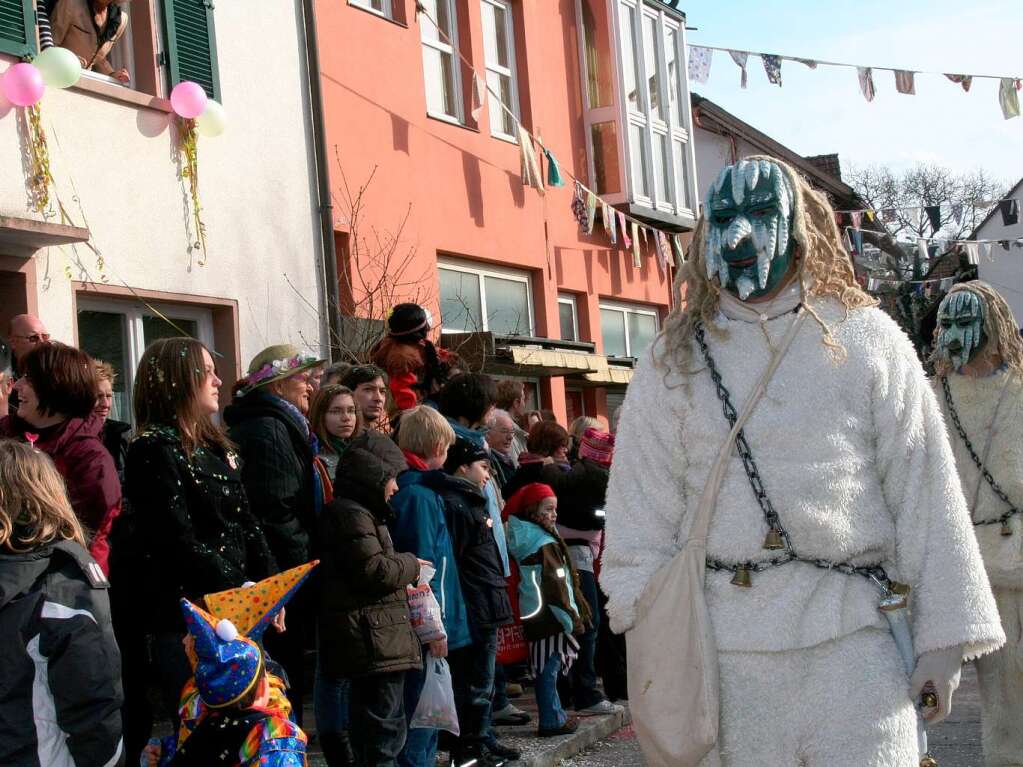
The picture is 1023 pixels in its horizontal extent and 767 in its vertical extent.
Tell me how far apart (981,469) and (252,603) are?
3.29m

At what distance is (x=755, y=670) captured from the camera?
11.5 feet

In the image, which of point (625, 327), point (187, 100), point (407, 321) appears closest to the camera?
point (407, 321)

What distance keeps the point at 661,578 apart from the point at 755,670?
295 millimetres

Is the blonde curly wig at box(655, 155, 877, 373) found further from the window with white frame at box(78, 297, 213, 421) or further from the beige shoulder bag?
the window with white frame at box(78, 297, 213, 421)

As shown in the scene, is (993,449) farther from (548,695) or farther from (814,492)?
(814,492)

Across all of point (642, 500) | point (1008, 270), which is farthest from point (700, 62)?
point (1008, 270)

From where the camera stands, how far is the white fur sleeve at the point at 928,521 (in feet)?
11.3

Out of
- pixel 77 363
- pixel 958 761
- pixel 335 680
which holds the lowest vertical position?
pixel 958 761

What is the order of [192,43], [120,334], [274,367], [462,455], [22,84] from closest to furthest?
[274,367]
[462,455]
[22,84]
[120,334]
[192,43]

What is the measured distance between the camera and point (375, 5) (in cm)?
1466

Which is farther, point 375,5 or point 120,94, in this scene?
point 375,5

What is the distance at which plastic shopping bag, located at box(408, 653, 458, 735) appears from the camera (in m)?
6.79

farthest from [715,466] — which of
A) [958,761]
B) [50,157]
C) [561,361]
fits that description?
[561,361]

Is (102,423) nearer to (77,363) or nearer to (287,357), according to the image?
(77,363)
